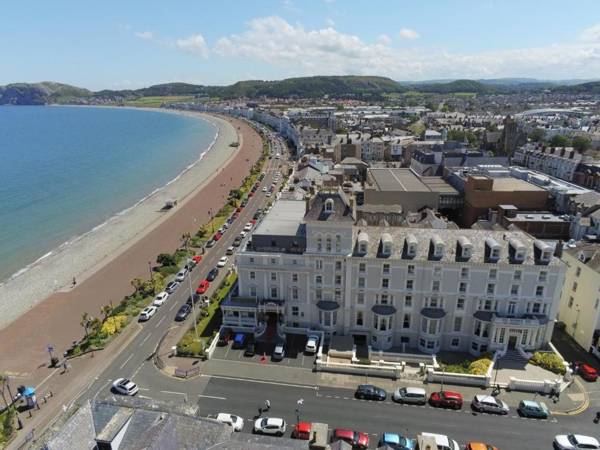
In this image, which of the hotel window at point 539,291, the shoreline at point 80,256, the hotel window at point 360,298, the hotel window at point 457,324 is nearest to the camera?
the hotel window at point 539,291

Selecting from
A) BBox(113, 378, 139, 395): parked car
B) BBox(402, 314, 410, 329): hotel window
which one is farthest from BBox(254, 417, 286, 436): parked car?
BBox(402, 314, 410, 329): hotel window

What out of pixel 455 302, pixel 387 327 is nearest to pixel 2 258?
pixel 387 327

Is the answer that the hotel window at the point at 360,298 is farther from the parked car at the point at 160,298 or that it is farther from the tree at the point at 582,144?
the tree at the point at 582,144

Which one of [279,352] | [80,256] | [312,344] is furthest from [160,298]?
[80,256]

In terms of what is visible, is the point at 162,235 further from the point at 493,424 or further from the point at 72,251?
the point at 493,424

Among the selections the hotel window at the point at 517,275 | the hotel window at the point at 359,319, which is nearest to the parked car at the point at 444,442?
the hotel window at the point at 359,319
